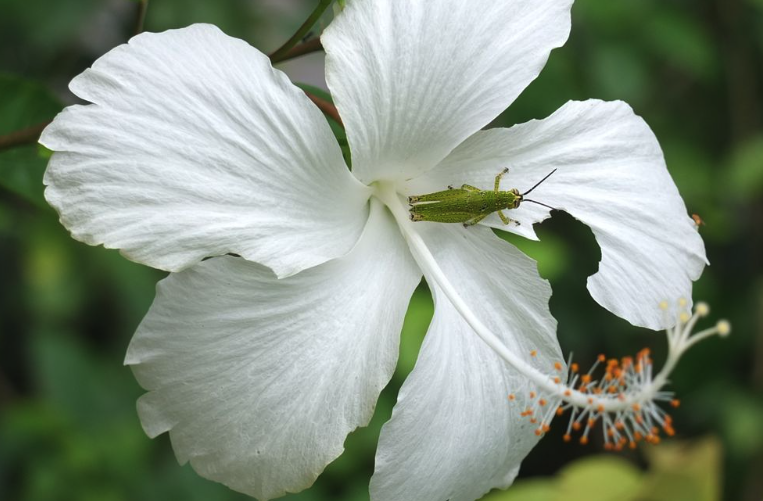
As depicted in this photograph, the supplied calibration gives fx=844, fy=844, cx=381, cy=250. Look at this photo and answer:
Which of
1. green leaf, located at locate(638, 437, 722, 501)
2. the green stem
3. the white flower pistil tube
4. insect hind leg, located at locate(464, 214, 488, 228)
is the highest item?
the green stem

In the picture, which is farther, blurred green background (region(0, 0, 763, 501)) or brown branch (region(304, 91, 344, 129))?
blurred green background (region(0, 0, 763, 501))

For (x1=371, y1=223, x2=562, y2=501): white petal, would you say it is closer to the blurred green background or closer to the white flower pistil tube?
the white flower pistil tube

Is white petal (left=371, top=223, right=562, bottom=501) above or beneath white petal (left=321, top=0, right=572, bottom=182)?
beneath

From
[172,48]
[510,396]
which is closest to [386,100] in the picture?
[172,48]

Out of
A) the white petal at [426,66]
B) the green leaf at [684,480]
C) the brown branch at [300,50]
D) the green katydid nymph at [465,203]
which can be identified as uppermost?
the brown branch at [300,50]

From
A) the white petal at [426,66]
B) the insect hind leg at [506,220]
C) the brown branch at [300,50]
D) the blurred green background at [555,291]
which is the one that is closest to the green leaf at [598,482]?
the blurred green background at [555,291]

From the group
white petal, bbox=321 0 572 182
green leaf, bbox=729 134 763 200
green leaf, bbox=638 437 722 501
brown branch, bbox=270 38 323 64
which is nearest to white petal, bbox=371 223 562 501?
white petal, bbox=321 0 572 182

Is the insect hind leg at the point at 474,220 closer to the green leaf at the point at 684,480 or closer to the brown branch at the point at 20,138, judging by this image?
the brown branch at the point at 20,138
